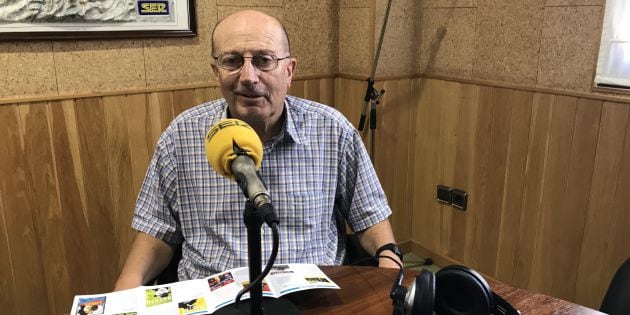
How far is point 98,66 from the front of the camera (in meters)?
2.21

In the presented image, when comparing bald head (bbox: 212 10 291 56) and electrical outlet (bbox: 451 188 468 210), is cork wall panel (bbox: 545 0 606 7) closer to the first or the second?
electrical outlet (bbox: 451 188 468 210)

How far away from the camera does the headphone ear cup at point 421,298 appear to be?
0.90 metres

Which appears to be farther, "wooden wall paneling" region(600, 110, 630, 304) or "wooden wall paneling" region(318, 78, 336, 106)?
"wooden wall paneling" region(318, 78, 336, 106)

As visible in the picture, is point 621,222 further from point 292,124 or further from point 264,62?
point 264,62

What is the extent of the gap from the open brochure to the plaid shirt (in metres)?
0.26

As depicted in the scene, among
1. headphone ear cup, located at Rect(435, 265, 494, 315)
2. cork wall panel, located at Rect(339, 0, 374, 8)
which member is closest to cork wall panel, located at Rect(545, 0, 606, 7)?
cork wall panel, located at Rect(339, 0, 374, 8)

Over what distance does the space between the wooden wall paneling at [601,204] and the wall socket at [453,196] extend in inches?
27.1

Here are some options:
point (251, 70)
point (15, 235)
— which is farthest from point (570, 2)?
point (15, 235)

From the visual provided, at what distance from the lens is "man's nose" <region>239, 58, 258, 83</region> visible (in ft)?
4.79

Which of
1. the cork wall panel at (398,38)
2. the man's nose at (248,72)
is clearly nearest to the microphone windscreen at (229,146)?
the man's nose at (248,72)

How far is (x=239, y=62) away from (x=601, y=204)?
171 centimetres

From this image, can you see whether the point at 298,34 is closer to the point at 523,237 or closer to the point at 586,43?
the point at 586,43

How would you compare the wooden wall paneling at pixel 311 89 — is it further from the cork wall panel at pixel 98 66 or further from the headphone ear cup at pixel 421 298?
the headphone ear cup at pixel 421 298

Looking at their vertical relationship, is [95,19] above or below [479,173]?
above
